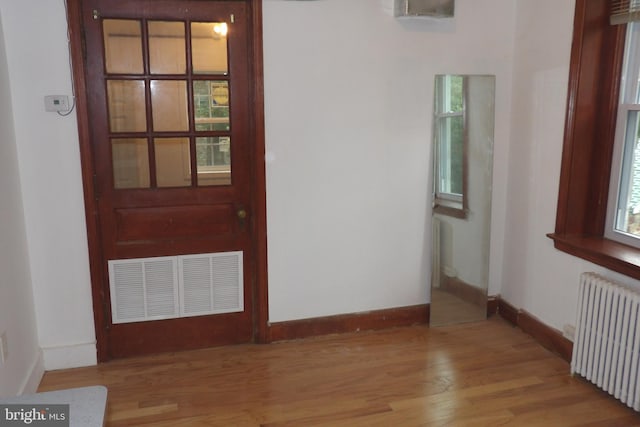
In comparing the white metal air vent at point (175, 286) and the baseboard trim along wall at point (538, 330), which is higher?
the white metal air vent at point (175, 286)

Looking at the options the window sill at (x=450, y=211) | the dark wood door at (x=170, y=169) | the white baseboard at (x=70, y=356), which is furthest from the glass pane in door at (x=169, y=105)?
the window sill at (x=450, y=211)

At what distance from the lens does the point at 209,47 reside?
2.91 meters

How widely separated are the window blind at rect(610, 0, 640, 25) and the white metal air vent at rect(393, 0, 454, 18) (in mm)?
861

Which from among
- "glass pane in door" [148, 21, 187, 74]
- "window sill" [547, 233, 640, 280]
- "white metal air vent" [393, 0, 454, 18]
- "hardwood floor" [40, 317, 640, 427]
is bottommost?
"hardwood floor" [40, 317, 640, 427]

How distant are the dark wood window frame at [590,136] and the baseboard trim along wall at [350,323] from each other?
1.04 metres

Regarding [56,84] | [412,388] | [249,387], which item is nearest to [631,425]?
[412,388]

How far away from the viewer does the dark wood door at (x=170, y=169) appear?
9.21ft

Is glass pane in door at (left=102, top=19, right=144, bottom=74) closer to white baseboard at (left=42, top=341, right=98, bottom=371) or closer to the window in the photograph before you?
white baseboard at (left=42, top=341, right=98, bottom=371)

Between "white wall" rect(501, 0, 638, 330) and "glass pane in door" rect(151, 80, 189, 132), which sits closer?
"glass pane in door" rect(151, 80, 189, 132)

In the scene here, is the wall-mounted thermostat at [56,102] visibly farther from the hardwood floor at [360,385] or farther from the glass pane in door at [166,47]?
the hardwood floor at [360,385]

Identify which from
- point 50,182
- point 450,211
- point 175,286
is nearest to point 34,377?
point 175,286

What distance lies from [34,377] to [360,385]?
5.71 ft

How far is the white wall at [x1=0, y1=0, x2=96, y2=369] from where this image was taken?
2633 millimetres

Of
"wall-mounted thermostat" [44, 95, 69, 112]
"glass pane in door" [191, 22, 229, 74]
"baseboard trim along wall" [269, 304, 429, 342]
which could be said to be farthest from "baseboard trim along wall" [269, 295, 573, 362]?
"wall-mounted thermostat" [44, 95, 69, 112]
